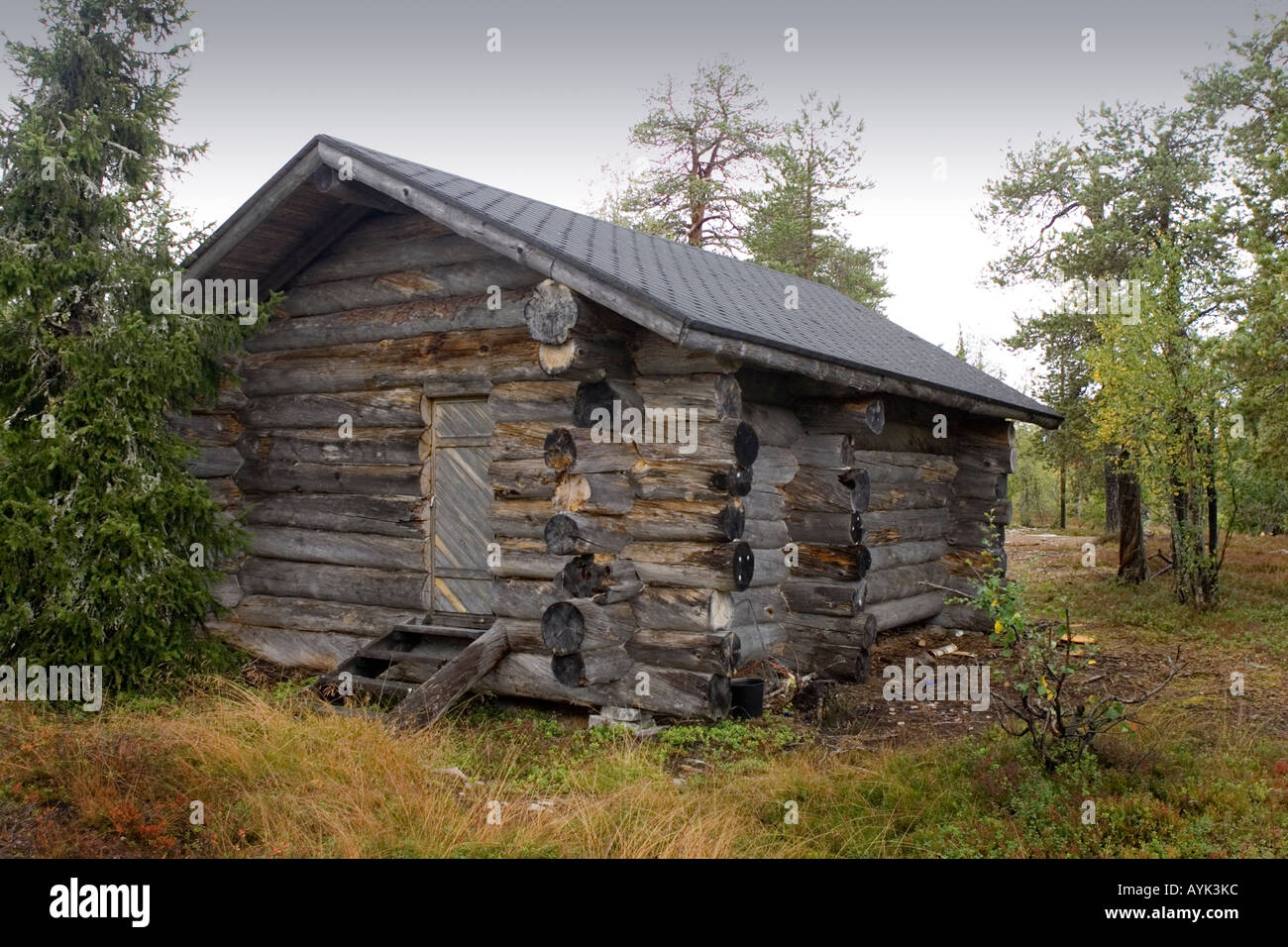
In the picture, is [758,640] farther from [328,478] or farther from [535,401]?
[328,478]

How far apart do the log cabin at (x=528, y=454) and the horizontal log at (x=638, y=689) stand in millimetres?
23

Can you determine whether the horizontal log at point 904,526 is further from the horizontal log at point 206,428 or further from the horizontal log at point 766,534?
the horizontal log at point 206,428

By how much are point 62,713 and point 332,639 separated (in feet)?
8.50

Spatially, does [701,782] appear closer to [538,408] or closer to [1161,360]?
[538,408]

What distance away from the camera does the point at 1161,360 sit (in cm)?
1382

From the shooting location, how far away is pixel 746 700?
25.8ft

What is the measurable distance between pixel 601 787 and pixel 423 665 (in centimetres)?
Result: 317

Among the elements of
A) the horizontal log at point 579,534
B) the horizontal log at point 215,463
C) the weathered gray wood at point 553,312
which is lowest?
the horizontal log at point 579,534

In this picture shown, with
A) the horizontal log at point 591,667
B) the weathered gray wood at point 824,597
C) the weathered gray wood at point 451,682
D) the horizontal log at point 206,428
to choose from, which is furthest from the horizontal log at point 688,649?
the horizontal log at point 206,428

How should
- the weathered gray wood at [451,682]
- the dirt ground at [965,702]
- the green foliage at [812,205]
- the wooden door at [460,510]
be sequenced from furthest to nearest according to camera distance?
the green foliage at [812,205] → the wooden door at [460,510] → the dirt ground at [965,702] → the weathered gray wood at [451,682]

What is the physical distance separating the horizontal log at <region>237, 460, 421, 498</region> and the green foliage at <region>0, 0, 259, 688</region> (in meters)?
1.09

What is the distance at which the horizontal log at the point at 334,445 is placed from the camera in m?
9.38
